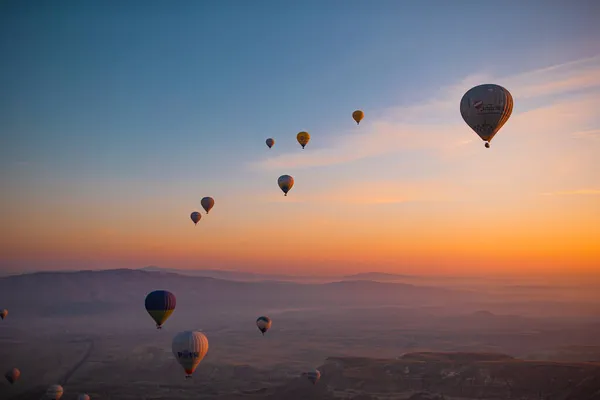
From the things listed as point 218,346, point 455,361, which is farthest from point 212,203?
point 218,346

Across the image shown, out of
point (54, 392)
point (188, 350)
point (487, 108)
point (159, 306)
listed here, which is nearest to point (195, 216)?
point (159, 306)

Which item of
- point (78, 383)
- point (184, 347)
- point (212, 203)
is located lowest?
point (78, 383)

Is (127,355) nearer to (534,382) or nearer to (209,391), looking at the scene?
(209,391)

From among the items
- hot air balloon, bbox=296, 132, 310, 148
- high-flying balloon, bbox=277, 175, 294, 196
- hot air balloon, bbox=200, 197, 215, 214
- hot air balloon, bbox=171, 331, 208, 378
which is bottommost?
hot air balloon, bbox=171, 331, 208, 378

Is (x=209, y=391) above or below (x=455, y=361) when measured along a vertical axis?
A: below

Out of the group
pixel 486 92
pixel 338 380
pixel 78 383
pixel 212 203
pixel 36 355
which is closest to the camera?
pixel 486 92

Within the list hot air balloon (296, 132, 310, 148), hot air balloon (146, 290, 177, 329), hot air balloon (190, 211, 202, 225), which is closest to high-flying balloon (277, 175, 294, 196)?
hot air balloon (296, 132, 310, 148)

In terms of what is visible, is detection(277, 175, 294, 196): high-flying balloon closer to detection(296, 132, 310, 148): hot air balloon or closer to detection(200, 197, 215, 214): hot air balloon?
detection(296, 132, 310, 148): hot air balloon
